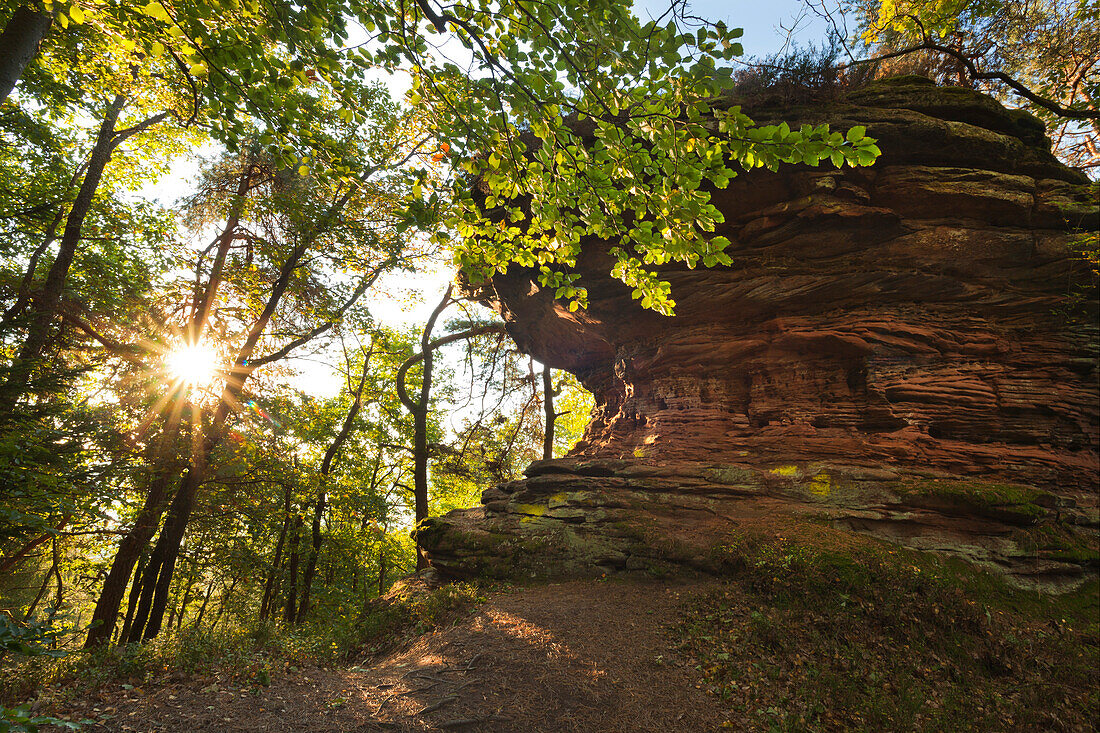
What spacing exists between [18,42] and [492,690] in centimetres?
860

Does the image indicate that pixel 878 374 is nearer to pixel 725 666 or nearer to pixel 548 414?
pixel 725 666

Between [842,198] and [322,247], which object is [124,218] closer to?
[322,247]

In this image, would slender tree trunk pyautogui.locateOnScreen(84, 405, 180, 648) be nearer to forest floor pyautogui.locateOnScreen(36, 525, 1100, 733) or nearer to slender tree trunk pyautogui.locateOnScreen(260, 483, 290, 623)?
forest floor pyautogui.locateOnScreen(36, 525, 1100, 733)

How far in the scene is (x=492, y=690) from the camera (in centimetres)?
563

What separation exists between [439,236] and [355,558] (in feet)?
61.1

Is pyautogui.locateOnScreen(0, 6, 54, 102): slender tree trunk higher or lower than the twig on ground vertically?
higher

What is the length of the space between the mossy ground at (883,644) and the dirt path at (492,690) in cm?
68

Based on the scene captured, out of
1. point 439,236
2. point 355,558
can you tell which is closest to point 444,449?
point 355,558

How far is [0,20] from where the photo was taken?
6.16m

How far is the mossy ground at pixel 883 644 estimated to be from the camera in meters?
5.15

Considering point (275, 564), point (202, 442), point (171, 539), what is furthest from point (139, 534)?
point (275, 564)

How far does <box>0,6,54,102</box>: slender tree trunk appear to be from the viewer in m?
4.19

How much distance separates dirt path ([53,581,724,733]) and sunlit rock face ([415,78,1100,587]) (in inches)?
85.3

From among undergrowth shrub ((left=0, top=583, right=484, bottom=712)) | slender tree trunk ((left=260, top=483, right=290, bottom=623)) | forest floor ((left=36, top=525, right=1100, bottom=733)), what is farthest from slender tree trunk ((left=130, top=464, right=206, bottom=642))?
slender tree trunk ((left=260, top=483, right=290, bottom=623))
